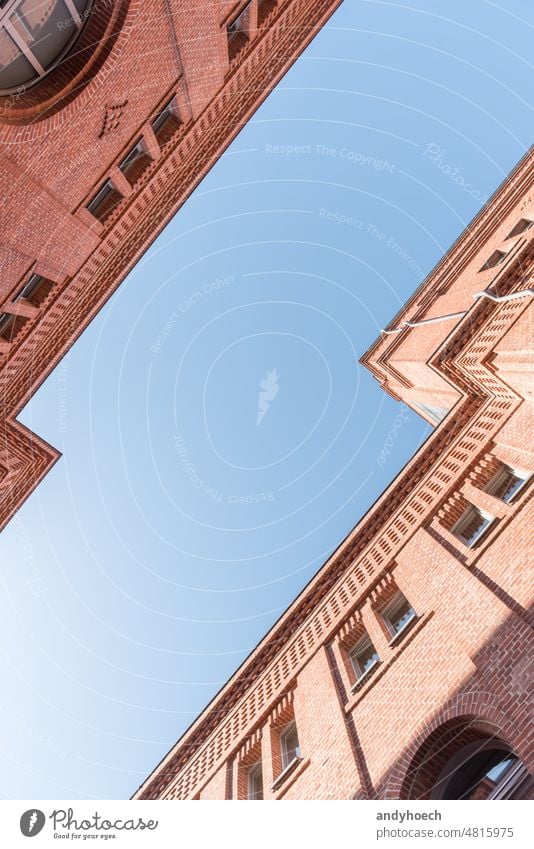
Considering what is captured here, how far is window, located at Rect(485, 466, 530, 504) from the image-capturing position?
12.6 meters

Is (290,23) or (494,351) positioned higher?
(290,23)

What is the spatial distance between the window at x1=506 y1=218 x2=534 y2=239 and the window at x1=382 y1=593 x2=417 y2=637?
1409 cm

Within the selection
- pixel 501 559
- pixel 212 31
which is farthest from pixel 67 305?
pixel 501 559

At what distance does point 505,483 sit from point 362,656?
5.99 m

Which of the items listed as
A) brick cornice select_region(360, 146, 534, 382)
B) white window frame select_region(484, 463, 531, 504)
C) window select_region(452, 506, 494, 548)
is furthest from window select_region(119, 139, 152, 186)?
window select_region(452, 506, 494, 548)

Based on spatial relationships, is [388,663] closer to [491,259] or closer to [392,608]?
[392,608]

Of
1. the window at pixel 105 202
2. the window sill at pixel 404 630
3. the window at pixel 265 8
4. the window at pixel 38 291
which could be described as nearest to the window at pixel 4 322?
the window at pixel 38 291

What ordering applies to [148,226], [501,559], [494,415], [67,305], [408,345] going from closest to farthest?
[501,559]
[494,415]
[67,305]
[148,226]
[408,345]

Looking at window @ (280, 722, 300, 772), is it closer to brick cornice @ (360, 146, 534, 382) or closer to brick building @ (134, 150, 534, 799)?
brick building @ (134, 150, 534, 799)

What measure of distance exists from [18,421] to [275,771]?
1344 centimetres

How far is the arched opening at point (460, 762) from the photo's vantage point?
28.0ft

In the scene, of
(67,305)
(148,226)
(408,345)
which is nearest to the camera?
(67,305)

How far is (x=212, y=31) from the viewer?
1490 centimetres

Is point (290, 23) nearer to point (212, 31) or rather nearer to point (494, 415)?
point (212, 31)
